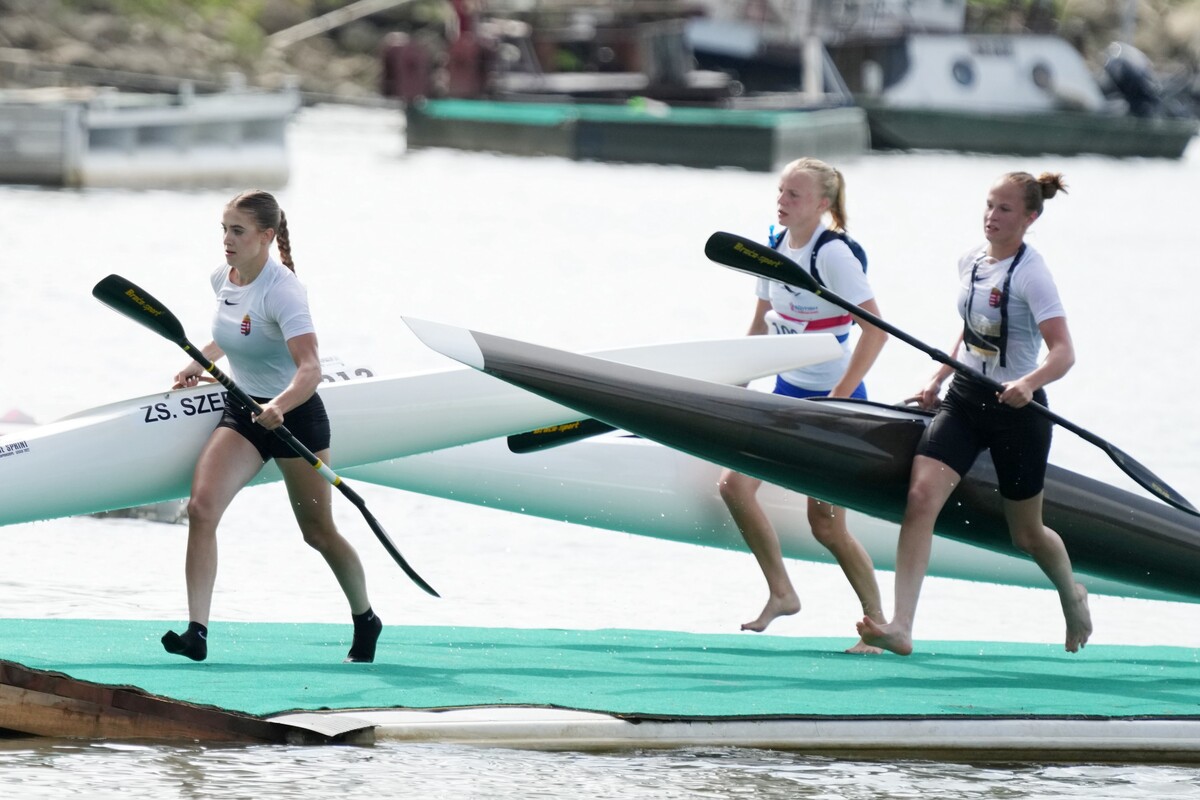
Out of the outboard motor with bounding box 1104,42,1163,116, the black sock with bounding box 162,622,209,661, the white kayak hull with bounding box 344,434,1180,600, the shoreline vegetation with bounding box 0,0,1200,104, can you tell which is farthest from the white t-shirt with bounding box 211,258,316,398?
the outboard motor with bounding box 1104,42,1163,116

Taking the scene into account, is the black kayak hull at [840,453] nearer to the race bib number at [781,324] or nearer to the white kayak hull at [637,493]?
the race bib number at [781,324]

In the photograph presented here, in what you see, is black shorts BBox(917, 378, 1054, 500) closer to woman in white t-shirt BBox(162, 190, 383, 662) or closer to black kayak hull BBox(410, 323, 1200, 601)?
black kayak hull BBox(410, 323, 1200, 601)

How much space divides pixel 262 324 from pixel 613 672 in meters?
1.54

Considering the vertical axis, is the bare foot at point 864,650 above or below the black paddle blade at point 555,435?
below

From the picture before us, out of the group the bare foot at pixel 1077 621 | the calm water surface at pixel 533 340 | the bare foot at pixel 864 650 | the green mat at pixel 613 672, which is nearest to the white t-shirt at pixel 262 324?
the green mat at pixel 613 672

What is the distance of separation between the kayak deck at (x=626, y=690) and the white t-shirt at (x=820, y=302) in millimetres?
937

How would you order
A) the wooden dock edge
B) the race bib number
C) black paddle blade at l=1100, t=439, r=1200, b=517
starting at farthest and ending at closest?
the race bib number, black paddle blade at l=1100, t=439, r=1200, b=517, the wooden dock edge

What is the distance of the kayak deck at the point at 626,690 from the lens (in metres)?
5.29

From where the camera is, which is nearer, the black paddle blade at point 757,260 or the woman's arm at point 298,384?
the woman's arm at point 298,384

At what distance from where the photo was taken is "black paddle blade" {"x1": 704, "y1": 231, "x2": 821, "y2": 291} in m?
6.15

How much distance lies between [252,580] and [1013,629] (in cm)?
322

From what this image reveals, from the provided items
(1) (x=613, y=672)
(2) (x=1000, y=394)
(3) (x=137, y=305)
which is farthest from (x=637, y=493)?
(3) (x=137, y=305)

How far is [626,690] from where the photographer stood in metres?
5.82

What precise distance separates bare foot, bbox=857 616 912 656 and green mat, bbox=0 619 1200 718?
128mm
